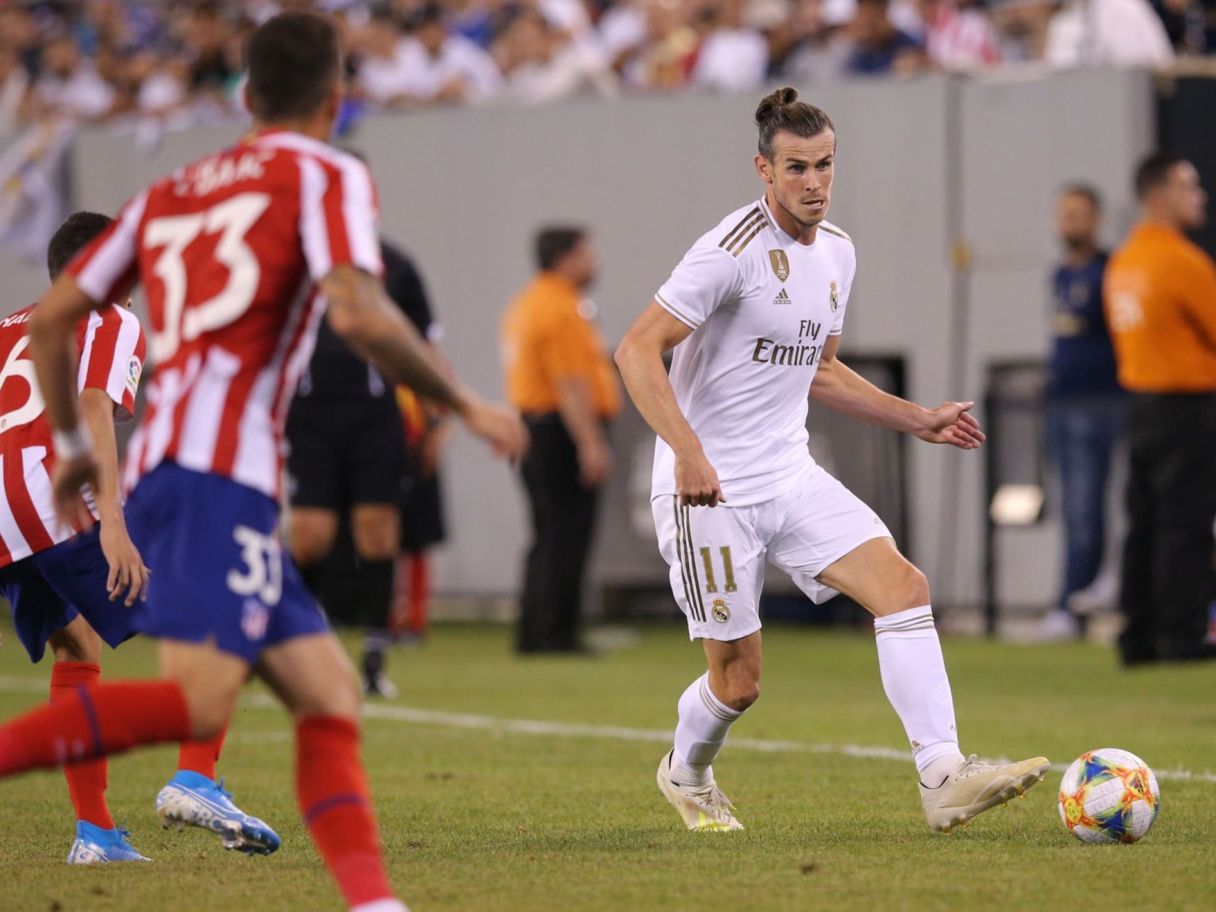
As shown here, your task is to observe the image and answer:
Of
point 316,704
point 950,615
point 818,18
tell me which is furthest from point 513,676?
point 316,704

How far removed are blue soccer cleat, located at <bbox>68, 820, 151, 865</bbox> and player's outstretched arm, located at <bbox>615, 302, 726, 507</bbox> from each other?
6.12ft

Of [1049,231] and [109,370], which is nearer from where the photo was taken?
[109,370]

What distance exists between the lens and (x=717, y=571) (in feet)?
20.4

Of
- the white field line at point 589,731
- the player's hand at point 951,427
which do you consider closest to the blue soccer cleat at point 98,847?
the player's hand at point 951,427

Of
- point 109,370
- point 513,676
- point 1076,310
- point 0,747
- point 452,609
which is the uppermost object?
point 109,370

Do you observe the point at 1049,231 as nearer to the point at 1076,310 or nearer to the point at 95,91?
the point at 1076,310

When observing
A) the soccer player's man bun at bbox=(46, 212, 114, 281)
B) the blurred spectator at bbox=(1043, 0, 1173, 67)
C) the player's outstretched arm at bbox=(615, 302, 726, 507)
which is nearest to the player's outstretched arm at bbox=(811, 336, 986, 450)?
the player's outstretched arm at bbox=(615, 302, 726, 507)

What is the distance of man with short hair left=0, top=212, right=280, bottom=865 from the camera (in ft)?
18.2

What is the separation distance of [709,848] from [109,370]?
2.16 metres

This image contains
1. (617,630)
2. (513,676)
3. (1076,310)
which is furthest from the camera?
(617,630)

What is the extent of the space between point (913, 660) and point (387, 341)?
253 centimetres

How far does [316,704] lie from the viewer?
4.38 meters

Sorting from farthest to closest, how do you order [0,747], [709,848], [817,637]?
[817,637]
[709,848]
[0,747]

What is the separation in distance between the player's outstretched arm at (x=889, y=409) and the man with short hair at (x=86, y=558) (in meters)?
2.17
